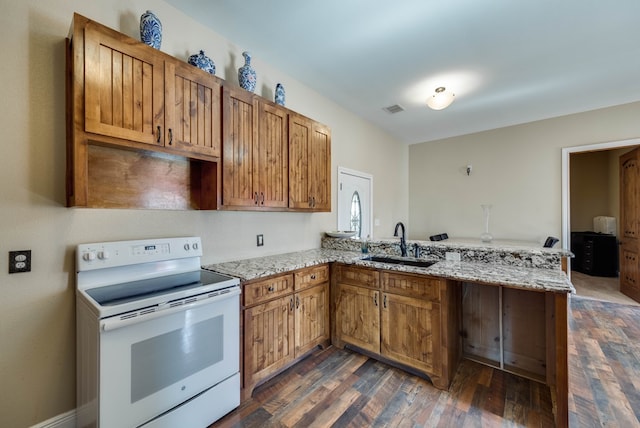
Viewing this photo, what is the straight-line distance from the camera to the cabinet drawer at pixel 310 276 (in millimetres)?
2324

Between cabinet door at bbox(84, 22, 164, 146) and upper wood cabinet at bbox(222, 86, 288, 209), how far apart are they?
483 mm

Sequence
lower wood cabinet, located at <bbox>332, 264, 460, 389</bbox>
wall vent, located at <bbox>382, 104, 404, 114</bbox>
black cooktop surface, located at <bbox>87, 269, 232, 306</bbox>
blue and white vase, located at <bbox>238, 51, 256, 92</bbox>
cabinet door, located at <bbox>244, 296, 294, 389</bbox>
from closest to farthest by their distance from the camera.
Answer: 1. black cooktop surface, located at <bbox>87, 269, 232, 306</bbox>
2. cabinet door, located at <bbox>244, 296, 294, 389</bbox>
3. lower wood cabinet, located at <bbox>332, 264, 460, 389</bbox>
4. blue and white vase, located at <bbox>238, 51, 256, 92</bbox>
5. wall vent, located at <bbox>382, 104, 404, 114</bbox>

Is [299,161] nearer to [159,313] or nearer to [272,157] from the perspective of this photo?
[272,157]

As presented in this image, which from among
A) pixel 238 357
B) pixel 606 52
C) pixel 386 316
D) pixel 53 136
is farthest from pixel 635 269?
pixel 53 136

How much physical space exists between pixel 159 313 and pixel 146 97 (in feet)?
4.22

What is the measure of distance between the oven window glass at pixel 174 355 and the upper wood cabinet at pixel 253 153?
91cm

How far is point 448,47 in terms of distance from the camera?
2.52 m

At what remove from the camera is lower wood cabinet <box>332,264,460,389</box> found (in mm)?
2039

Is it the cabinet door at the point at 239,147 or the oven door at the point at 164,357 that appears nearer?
the oven door at the point at 164,357

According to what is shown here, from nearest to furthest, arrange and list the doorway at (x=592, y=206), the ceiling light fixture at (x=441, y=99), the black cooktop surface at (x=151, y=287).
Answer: the black cooktop surface at (x=151, y=287) < the ceiling light fixture at (x=441, y=99) < the doorway at (x=592, y=206)

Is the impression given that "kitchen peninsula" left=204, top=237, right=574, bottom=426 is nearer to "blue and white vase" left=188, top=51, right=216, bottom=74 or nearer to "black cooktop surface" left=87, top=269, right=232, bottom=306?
"black cooktop surface" left=87, top=269, right=232, bottom=306

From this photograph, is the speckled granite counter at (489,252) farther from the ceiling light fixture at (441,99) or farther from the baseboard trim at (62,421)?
the baseboard trim at (62,421)

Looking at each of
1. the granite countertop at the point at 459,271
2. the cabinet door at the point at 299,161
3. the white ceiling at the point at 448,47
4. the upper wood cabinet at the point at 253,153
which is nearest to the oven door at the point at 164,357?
the granite countertop at the point at 459,271

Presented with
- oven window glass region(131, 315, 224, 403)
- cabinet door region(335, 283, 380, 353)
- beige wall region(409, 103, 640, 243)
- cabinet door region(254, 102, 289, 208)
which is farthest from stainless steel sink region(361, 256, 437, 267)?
beige wall region(409, 103, 640, 243)
